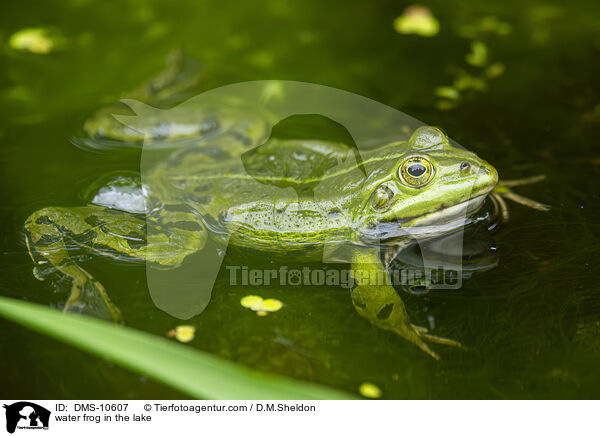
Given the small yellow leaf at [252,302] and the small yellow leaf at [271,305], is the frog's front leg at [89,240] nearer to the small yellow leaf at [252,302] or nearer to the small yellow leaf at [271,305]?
the small yellow leaf at [252,302]

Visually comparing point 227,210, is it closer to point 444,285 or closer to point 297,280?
point 297,280

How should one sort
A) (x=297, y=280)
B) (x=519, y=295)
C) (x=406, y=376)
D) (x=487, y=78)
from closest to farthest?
(x=406, y=376) < (x=519, y=295) < (x=297, y=280) < (x=487, y=78)

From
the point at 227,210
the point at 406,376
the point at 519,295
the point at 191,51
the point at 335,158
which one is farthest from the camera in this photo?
the point at 191,51

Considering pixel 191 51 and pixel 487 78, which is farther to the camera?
pixel 191 51

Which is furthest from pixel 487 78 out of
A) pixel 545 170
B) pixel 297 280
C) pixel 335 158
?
pixel 297 280

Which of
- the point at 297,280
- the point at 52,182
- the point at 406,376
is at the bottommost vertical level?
the point at 406,376

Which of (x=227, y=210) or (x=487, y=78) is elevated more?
(x=487, y=78)
